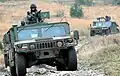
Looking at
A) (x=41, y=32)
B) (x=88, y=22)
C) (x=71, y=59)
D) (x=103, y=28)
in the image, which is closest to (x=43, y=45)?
(x=41, y=32)

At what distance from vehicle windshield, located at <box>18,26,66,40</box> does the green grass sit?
2.02 m

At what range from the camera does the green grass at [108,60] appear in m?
16.7

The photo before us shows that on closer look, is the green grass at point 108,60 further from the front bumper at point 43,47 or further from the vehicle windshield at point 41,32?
the vehicle windshield at point 41,32

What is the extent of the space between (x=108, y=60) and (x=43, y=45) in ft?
14.9

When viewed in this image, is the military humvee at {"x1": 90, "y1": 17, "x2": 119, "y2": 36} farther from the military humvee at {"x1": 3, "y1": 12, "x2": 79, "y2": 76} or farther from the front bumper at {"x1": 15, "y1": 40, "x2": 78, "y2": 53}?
the front bumper at {"x1": 15, "y1": 40, "x2": 78, "y2": 53}

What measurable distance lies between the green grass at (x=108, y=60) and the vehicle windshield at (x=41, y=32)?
202 centimetres

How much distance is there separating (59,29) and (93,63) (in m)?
4.87

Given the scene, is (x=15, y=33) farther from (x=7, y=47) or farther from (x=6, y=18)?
(x=6, y=18)

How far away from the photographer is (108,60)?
19.5 m

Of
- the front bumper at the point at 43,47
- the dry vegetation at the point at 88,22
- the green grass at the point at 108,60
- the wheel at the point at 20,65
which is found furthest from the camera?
the dry vegetation at the point at 88,22

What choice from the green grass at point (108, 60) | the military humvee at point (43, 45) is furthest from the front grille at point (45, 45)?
the green grass at point (108, 60)

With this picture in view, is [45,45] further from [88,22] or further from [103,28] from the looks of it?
[88,22]

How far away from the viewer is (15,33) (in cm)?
1647

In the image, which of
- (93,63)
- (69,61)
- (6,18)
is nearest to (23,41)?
(69,61)
